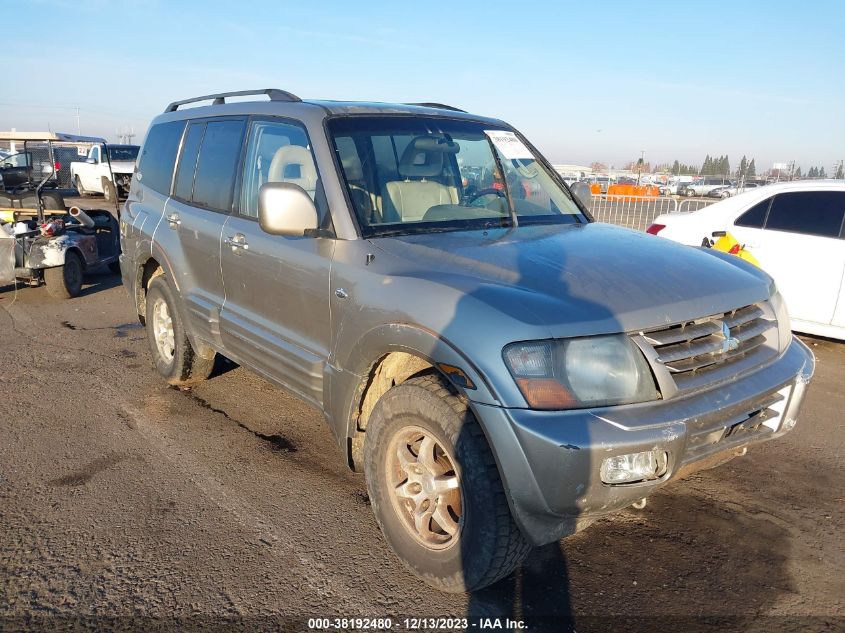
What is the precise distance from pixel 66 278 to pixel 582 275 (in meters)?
7.63

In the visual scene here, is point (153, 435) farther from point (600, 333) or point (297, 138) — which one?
point (600, 333)

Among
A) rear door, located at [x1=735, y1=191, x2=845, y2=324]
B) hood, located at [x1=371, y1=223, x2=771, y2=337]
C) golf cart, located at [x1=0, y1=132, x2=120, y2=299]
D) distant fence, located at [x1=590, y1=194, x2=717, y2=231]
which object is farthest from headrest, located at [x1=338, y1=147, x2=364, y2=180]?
distant fence, located at [x1=590, y1=194, x2=717, y2=231]


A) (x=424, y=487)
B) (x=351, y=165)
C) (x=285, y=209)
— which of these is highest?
(x=351, y=165)

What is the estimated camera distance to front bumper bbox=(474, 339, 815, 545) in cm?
237

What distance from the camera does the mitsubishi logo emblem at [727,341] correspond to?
2.83 metres

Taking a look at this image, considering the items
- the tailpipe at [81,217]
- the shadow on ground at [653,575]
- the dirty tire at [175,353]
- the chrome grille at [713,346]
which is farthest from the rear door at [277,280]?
the tailpipe at [81,217]

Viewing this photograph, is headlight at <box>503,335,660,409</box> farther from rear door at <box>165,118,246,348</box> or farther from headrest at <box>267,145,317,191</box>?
rear door at <box>165,118,246,348</box>

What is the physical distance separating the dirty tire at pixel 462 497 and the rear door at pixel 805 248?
5087 millimetres

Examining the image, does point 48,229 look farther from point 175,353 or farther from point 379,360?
point 379,360

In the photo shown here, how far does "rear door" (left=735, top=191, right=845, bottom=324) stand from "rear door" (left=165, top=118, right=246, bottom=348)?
525 cm

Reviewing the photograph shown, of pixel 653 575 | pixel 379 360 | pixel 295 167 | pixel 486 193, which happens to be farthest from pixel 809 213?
pixel 379 360

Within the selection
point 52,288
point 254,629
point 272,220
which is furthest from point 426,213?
point 52,288

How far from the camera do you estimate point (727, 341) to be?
2.84 meters

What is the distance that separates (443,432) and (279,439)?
2088mm
